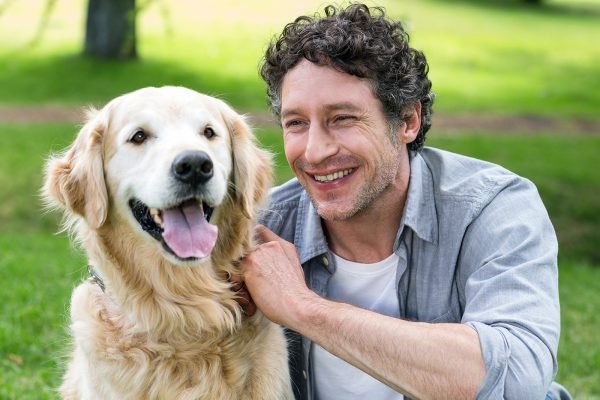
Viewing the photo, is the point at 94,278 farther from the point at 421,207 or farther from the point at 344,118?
the point at 421,207

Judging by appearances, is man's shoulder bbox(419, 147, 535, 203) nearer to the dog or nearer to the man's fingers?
the man's fingers

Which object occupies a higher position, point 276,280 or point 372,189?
point 372,189

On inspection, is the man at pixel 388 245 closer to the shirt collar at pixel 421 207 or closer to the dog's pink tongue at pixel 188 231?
the shirt collar at pixel 421 207

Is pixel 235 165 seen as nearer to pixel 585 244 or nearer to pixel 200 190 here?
pixel 200 190

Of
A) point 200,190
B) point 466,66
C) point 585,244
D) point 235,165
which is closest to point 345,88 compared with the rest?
point 235,165

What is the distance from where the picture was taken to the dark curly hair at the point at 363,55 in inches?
134

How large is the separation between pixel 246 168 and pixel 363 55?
654 mm

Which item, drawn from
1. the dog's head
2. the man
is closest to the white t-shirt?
the man

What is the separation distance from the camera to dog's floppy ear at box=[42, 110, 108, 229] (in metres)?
3.24

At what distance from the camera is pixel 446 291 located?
137 inches

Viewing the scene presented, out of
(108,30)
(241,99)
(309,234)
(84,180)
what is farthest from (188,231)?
(108,30)

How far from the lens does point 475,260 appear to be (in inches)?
132

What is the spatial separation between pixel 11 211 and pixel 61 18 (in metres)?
15.2

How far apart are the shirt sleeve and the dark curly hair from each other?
58 cm
